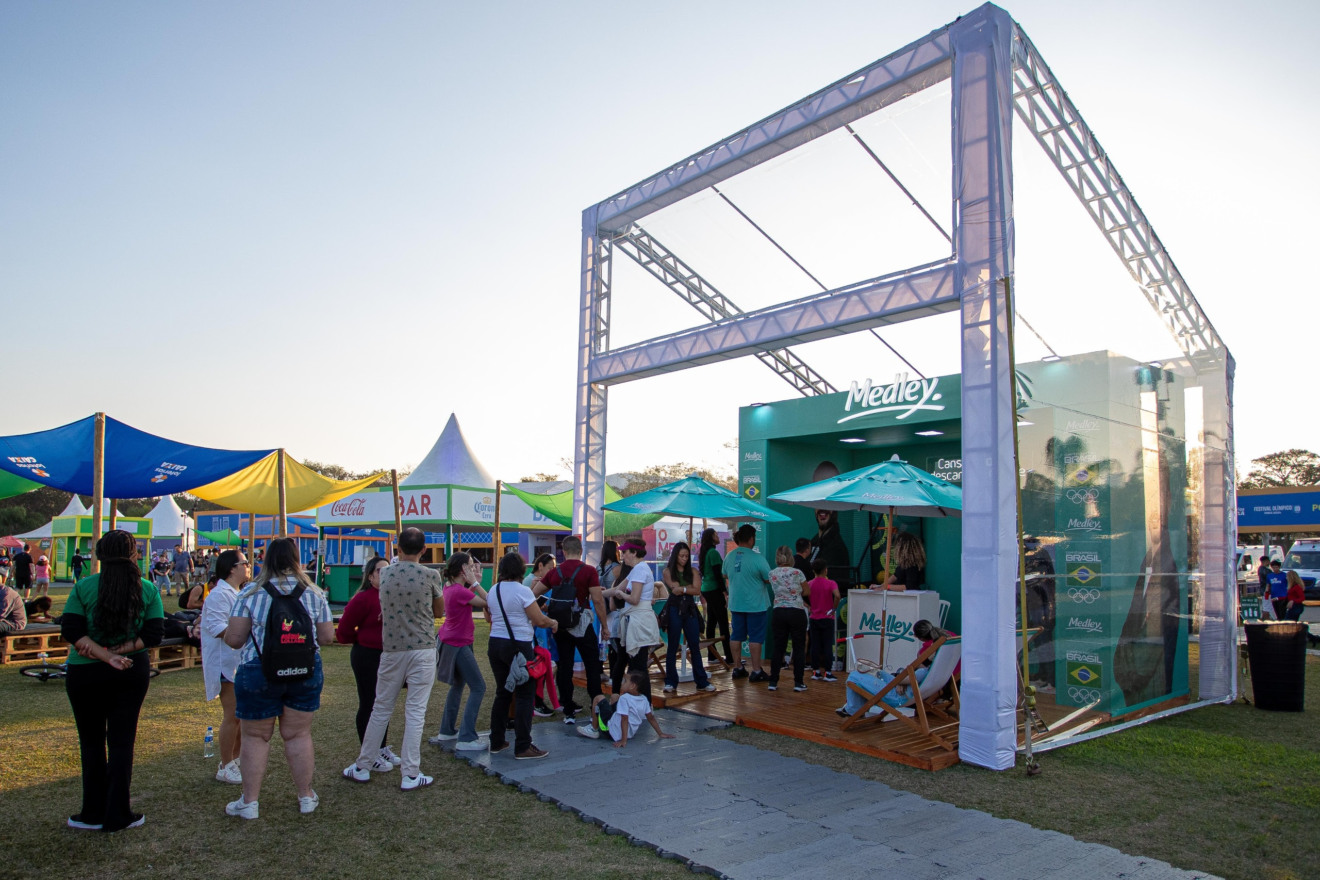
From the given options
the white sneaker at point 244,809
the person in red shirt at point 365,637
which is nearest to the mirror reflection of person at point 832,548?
the person in red shirt at point 365,637

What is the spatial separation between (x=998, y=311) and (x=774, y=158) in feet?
10.9

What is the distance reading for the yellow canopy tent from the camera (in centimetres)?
1177

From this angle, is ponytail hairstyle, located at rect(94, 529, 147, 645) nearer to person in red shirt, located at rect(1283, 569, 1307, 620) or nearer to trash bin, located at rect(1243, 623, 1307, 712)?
trash bin, located at rect(1243, 623, 1307, 712)

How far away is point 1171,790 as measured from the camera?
5.16 meters

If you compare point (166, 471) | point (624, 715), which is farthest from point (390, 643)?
point (166, 471)

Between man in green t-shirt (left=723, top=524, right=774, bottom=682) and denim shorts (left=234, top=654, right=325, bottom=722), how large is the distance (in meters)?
4.60

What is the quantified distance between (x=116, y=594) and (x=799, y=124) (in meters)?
6.42

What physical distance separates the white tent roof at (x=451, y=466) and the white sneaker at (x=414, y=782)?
506 inches

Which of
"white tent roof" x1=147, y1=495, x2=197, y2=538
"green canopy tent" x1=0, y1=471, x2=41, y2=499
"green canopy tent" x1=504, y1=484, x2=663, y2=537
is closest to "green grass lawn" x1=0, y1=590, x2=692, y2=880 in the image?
"green canopy tent" x1=0, y1=471, x2=41, y2=499

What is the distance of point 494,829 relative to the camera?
4.34 metres

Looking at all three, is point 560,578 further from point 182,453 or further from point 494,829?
point 182,453

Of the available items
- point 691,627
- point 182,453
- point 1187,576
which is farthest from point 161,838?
point 1187,576

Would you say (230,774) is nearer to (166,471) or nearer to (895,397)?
(166,471)

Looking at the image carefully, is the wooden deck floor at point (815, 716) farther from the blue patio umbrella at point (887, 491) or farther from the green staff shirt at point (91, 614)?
the green staff shirt at point (91, 614)
